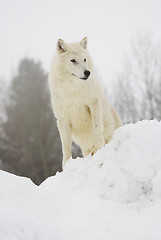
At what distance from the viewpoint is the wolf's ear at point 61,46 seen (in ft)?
17.6

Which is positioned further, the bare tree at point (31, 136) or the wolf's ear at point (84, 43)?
the bare tree at point (31, 136)

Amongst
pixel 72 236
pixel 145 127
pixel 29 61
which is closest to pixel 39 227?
pixel 72 236

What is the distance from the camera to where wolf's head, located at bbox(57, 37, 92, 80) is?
505cm

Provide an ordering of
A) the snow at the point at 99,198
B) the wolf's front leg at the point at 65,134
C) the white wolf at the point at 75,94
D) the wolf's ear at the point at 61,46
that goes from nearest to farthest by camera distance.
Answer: the snow at the point at 99,198 → the white wolf at the point at 75,94 → the wolf's ear at the point at 61,46 → the wolf's front leg at the point at 65,134

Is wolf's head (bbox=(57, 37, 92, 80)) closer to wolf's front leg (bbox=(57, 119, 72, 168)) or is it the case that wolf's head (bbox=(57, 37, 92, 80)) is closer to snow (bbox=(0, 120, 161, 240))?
wolf's front leg (bbox=(57, 119, 72, 168))

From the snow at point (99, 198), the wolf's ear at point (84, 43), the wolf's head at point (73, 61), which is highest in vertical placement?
the wolf's ear at point (84, 43)

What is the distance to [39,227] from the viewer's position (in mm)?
2797

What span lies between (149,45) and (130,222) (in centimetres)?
1804

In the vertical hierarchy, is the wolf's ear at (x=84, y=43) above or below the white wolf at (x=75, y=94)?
above

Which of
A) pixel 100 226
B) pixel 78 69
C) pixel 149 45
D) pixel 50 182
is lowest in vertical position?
pixel 149 45

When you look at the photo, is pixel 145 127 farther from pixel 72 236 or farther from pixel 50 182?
pixel 72 236

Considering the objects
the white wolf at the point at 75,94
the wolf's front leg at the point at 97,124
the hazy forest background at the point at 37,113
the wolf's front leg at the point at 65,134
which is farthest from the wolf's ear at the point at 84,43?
the hazy forest background at the point at 37,113

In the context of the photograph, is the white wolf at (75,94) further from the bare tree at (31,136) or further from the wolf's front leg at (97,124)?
the bare tree at (31,136)

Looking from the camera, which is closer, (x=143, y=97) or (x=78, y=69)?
(x=78, y=69)
